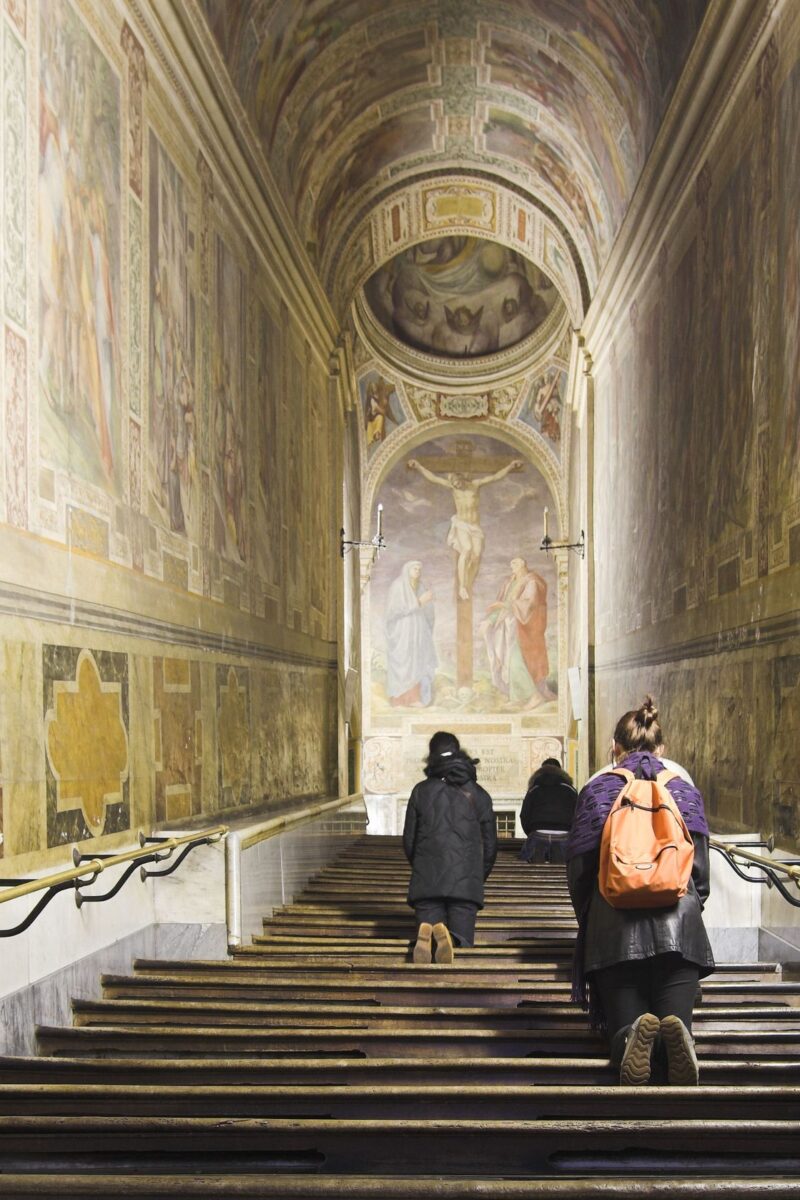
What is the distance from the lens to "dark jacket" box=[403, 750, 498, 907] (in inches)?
290

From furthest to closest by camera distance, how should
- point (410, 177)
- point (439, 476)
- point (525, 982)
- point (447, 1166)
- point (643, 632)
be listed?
point (439, 476) < point (410, 177) < point (643, 632) < point (525, 982) < point (447, 1166)

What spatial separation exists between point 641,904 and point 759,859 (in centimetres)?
228

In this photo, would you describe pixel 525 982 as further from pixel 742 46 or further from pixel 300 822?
pixel 742 46

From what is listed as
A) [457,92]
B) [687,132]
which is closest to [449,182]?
[457,92]

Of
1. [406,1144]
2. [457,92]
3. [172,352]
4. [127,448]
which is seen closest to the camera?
[406,1144]

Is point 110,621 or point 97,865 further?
point 110,621

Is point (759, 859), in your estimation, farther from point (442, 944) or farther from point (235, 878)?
point (235, 878)

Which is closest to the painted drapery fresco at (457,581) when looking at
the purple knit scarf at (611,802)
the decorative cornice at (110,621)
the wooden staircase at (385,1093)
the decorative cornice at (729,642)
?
the decorative cornice at (729,642)

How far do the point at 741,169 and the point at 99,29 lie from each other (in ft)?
16.4

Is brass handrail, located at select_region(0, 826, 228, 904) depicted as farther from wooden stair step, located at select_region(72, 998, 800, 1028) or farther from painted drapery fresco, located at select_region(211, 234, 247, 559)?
painted drapery fresco, located at select_region(211, 234, 247, 559)

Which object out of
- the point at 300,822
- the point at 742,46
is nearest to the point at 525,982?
the point at 300,822

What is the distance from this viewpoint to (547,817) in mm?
12211

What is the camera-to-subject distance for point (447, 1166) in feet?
11.9

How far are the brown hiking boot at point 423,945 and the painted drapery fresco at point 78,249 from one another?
336cm
